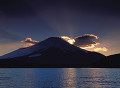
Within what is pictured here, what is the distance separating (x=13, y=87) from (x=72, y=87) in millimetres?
18046

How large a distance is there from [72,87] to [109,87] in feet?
37.0

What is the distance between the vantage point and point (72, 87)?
5269cm

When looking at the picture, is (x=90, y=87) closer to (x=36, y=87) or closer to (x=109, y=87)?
(x=109, y=87)

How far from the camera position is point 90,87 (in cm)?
5219

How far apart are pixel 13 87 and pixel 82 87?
69.2ft

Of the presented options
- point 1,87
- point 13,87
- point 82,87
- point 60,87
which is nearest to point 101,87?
point 82,87

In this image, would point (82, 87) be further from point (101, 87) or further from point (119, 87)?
point (119, 87)

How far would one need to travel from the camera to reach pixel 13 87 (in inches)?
2053

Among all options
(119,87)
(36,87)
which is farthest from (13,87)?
(119,87)

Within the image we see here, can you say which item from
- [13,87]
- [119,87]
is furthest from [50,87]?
[119,87]

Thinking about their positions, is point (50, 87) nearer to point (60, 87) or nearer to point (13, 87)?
point (60, 87)

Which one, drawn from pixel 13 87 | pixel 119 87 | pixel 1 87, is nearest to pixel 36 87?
pixel 13 87

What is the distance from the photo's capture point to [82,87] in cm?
5238

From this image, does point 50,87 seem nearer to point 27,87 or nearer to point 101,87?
point 27,87
